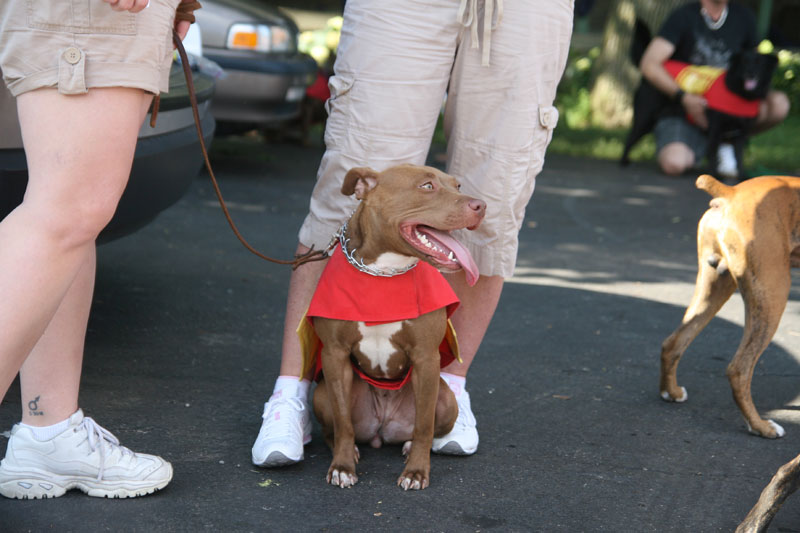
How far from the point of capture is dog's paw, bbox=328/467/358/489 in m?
2.73

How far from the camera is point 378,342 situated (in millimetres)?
2840

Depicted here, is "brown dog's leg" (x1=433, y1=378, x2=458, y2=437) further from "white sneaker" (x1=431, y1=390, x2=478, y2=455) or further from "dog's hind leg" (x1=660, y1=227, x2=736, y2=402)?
"dog's hind leg" (x1=660, y1=227, x2=736, y2=402)

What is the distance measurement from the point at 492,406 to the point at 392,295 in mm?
928

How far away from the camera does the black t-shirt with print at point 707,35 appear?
908 cm

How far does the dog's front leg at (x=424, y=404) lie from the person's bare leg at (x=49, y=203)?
1.10 m

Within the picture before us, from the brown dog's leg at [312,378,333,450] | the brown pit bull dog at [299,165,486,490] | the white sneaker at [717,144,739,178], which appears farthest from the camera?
the white sneaker at [717,144,739,178]

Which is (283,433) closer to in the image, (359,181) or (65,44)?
(359,181)

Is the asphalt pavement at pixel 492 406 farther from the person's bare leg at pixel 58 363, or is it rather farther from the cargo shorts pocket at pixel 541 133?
the cargo shorts pocket at pixel 541 133

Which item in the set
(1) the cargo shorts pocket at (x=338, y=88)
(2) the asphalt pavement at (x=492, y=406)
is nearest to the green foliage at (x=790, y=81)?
(2) the asphalt pavement at (x=492, y=406)

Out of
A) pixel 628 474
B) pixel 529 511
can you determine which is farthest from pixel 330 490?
pixel 628 474

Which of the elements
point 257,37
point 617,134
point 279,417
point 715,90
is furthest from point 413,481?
point 617,134

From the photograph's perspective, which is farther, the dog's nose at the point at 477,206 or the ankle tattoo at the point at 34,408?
the dog's nose at the point at 477,206

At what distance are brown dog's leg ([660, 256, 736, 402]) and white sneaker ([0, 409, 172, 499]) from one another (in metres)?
1.98

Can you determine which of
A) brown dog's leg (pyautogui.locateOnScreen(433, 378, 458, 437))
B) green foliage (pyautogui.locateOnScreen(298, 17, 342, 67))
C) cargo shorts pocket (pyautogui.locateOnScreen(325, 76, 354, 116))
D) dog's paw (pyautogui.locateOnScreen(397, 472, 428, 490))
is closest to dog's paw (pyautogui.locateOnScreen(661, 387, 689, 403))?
brown dog's leg (pyautogui.locateOnScreen(433, 378, 458, 437))
